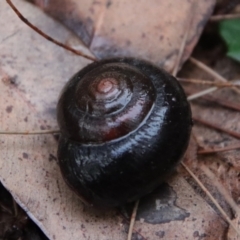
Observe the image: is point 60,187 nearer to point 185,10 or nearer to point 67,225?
point 67,225

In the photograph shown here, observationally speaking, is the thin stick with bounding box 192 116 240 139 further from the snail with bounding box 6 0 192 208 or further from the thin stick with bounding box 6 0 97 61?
the thin stick with bounding box 6 0 97 61

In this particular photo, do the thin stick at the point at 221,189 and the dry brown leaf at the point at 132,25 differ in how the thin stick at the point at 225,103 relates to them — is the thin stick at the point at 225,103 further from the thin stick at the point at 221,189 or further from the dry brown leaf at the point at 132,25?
the thin stick at the point at 221,189

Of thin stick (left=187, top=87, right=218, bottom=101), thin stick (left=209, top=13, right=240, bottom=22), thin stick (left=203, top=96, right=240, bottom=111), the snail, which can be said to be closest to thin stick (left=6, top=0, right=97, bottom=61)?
the snail

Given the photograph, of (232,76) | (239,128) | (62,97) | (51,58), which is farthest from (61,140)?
(232,76)

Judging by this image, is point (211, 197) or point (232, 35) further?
point (232, 35)

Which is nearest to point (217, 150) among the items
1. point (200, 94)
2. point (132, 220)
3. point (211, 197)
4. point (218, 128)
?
point (218, 128)

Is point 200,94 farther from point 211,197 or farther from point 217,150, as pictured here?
point 211,197

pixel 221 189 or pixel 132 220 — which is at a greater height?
pixel 221 189
